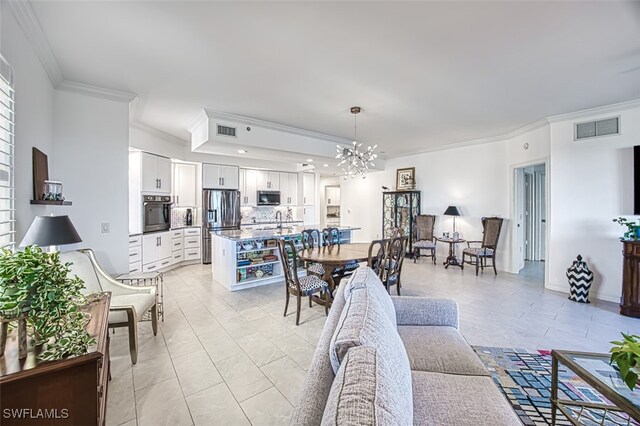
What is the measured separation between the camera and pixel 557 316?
341 cm

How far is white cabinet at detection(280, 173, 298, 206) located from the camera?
786 cm

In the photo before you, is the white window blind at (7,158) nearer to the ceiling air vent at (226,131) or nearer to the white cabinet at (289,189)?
the ceiling air vent at (226,131)

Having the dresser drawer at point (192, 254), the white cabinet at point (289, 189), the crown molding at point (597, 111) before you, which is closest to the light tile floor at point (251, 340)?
the dresser drawer at point (192, 254)

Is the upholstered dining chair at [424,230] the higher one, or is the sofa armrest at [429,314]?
the upholstered dining chair at [424,230]

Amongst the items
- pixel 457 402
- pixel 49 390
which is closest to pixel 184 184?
pixel 49 390

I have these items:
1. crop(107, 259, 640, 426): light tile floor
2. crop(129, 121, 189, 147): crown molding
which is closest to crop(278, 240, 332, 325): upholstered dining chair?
crop(107, 259, 640, 426): light tile floor

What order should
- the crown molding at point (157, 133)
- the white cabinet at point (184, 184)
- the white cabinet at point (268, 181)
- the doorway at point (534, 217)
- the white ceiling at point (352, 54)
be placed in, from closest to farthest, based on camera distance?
1. the white ceiling at point (352, 54)
2. the crown molding at point (157, 133)
3. the white cabinet at point (184, 184)
4. the doorway at point (534, 217)
5. the white cabinet at point (268, 181)

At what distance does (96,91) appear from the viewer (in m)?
3.26

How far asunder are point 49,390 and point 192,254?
5.60 m

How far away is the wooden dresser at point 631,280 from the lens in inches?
132

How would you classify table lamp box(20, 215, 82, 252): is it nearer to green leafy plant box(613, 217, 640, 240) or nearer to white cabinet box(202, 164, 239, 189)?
white cabinet box(202, 164, 239, 189)

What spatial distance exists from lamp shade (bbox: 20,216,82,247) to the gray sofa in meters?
1.96

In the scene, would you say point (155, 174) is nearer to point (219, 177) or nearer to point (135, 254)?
point (219, 177)

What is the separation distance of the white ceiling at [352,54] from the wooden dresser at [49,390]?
227cm
